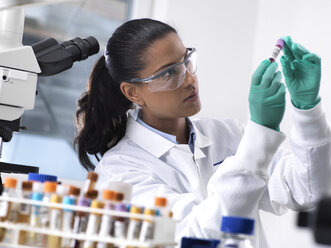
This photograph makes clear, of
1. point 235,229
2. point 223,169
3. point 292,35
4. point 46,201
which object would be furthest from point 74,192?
point 292,35

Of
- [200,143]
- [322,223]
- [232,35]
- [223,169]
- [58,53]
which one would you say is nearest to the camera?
[322,223]

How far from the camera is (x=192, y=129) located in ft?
6.91

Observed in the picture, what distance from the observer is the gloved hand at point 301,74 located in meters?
1.56

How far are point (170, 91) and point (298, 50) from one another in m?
0.50

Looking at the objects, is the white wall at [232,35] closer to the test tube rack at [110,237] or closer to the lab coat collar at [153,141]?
the lab coat collar at [153,141]

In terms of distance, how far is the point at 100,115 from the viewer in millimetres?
2125

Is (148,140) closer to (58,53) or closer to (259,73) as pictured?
(58,53)

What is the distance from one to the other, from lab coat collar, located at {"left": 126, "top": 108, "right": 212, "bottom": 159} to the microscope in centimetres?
51

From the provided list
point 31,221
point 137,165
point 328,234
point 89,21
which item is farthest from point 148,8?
point 328,234

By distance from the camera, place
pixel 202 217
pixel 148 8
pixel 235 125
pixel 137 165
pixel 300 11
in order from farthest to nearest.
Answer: pixel 148 8
pixel 300 11
pixel 235 125
pixel 137 165
pixel 202 217

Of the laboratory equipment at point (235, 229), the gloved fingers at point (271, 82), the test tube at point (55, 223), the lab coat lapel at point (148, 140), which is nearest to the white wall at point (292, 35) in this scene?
the lab coat lapel at point (148, 140)

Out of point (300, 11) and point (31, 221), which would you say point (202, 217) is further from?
point (300, 11)

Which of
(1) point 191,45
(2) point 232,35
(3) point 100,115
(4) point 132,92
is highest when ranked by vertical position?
(2) point 232,35

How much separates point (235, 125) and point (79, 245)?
54.8 inches
